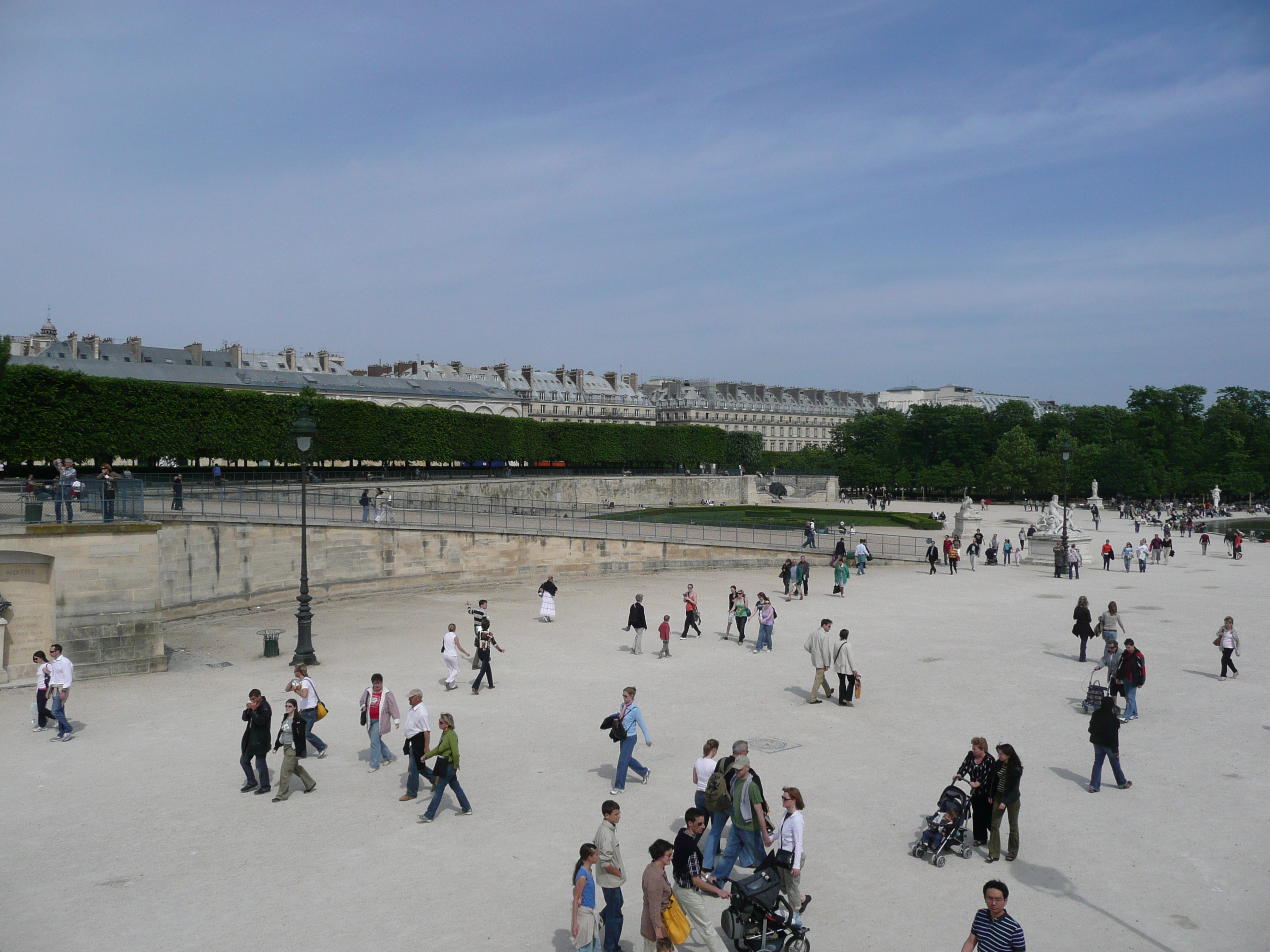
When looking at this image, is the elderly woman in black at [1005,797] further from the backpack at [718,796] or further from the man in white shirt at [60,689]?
the man in white shirt at [60,689]

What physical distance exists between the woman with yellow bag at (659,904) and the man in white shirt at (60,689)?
31.2 feet

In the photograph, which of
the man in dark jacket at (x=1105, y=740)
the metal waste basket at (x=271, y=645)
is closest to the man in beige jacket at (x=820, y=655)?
the man in dark jacket at (x=1105, y=740)

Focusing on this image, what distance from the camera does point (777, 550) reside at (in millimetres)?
33594

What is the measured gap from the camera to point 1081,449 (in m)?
78.1

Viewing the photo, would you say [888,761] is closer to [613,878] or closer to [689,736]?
[689,736]

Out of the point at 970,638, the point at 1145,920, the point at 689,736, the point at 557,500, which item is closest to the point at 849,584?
the point at 970,638

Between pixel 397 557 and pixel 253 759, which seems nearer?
pixel 253 759

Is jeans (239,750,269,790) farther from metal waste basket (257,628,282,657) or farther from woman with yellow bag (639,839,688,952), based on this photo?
metal waste basket (257,628,282,657)

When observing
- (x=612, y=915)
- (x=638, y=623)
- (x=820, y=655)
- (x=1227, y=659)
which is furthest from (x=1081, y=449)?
(x=612, y=915)

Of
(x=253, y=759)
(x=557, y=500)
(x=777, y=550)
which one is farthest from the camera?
(x=557, y=500)

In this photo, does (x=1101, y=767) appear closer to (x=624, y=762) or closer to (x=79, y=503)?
(x=624, y=762)

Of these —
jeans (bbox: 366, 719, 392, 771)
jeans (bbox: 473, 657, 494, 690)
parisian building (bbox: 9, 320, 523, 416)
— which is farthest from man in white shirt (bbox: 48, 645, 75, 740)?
parisian building (bbox: 9, 320, 523, 416)

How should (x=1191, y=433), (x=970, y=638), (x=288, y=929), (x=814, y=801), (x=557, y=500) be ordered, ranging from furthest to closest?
(x=1191, y=433) → (x=557, y=500) → (x=970, y=638) → (x=814, y=801) → (x=288, y=929)

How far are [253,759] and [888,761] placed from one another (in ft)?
25.0
